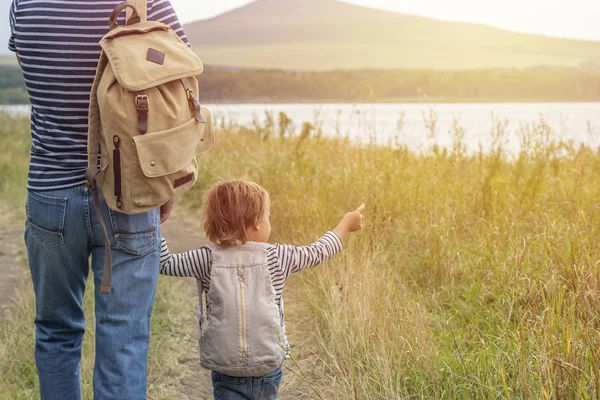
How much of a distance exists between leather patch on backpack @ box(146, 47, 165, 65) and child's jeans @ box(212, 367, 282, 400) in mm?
1114

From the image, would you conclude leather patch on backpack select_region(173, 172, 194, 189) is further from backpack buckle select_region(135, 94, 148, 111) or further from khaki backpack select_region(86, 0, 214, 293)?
backpack buckle select_region(135, 94, 148, 111)

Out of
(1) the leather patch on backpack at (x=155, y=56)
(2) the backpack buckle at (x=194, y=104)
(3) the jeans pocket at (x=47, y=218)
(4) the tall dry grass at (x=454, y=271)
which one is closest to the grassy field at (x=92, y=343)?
(4) the tall dry grass at (x=454, y=271)

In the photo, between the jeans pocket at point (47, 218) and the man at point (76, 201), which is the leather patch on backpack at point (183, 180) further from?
the jeans pocket at point (47, 218)

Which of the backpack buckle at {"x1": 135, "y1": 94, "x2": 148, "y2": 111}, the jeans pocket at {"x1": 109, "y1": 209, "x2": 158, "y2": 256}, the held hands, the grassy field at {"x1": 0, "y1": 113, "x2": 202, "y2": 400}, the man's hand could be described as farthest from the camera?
the grassy field at {"x1": 0, "y1": 113, "x2": 202, "y2": 400}

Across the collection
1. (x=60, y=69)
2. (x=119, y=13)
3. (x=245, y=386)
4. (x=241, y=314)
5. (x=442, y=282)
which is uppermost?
(x=119, y=13)

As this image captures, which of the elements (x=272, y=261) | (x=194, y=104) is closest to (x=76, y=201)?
(x=194, y=104)

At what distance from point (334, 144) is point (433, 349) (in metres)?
5.30

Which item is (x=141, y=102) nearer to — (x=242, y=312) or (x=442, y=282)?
(x=242, y=312)

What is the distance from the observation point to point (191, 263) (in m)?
2.20

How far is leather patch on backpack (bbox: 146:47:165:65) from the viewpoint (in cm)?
182

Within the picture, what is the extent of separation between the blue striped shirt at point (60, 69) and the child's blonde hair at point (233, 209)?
1.52ft

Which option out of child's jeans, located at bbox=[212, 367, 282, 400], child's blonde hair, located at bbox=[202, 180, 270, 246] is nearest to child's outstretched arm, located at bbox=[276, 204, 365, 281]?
child's blonde hair, located at bbox=[202, 180, 270, 246]

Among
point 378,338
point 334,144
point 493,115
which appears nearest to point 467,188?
point 493,115

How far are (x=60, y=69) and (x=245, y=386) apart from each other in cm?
122
